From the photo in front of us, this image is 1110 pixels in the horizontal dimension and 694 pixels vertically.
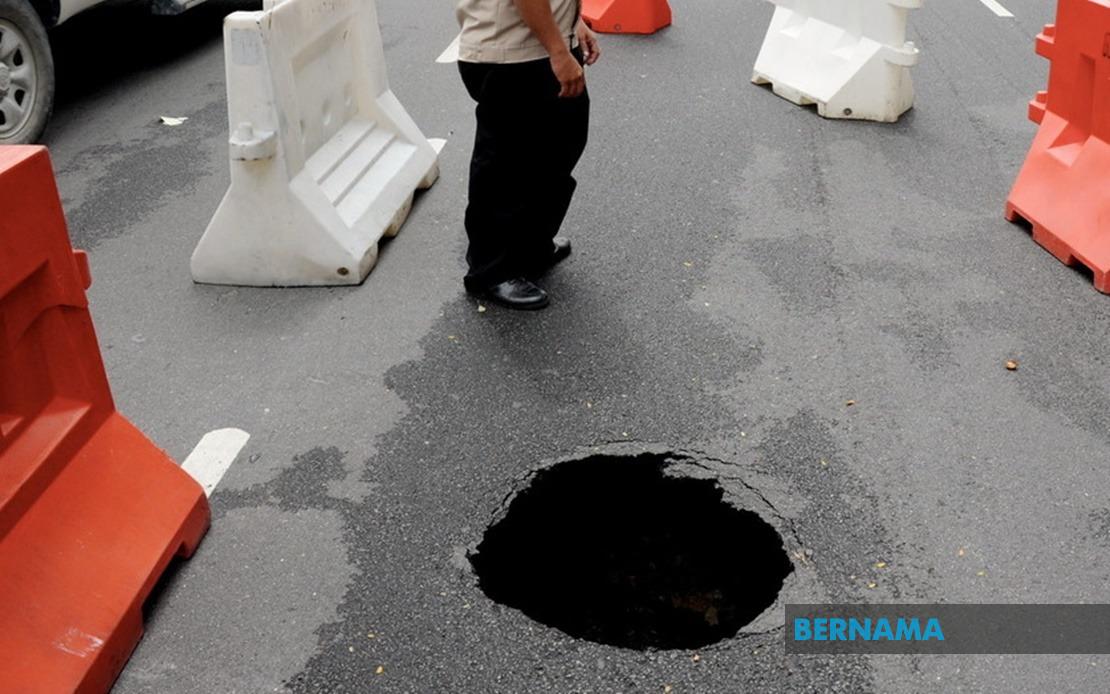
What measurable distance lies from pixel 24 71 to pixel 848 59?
498cm

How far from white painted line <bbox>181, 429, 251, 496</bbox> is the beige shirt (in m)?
1.72

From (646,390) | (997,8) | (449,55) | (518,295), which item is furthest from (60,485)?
(997,8)

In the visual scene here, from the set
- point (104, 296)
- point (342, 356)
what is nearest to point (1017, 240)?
point (342, 356)

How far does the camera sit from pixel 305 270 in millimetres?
5355

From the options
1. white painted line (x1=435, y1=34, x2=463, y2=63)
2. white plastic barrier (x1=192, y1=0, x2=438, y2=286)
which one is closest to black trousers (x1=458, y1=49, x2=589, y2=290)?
white plastic barrier (x1=192, y1=0, x2=438, y2=286)

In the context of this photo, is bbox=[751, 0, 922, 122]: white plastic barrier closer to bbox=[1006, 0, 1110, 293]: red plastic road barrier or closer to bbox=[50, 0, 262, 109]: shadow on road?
bbox=[1006, 0, 1110, 293]: red plastic road barrier

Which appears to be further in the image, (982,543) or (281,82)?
(281,82)

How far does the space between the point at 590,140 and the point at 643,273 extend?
1.98 metres

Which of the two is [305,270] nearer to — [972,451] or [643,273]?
[643,273]

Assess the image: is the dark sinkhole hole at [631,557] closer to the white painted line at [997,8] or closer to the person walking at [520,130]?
the person walking at [520,130]

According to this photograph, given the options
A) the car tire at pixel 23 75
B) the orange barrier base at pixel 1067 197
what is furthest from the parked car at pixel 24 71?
the orange barrier base at pixel 1067 197

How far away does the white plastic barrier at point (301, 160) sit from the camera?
5.03m

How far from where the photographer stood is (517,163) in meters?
4.95

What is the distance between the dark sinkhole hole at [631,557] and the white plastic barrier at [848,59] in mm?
4188
